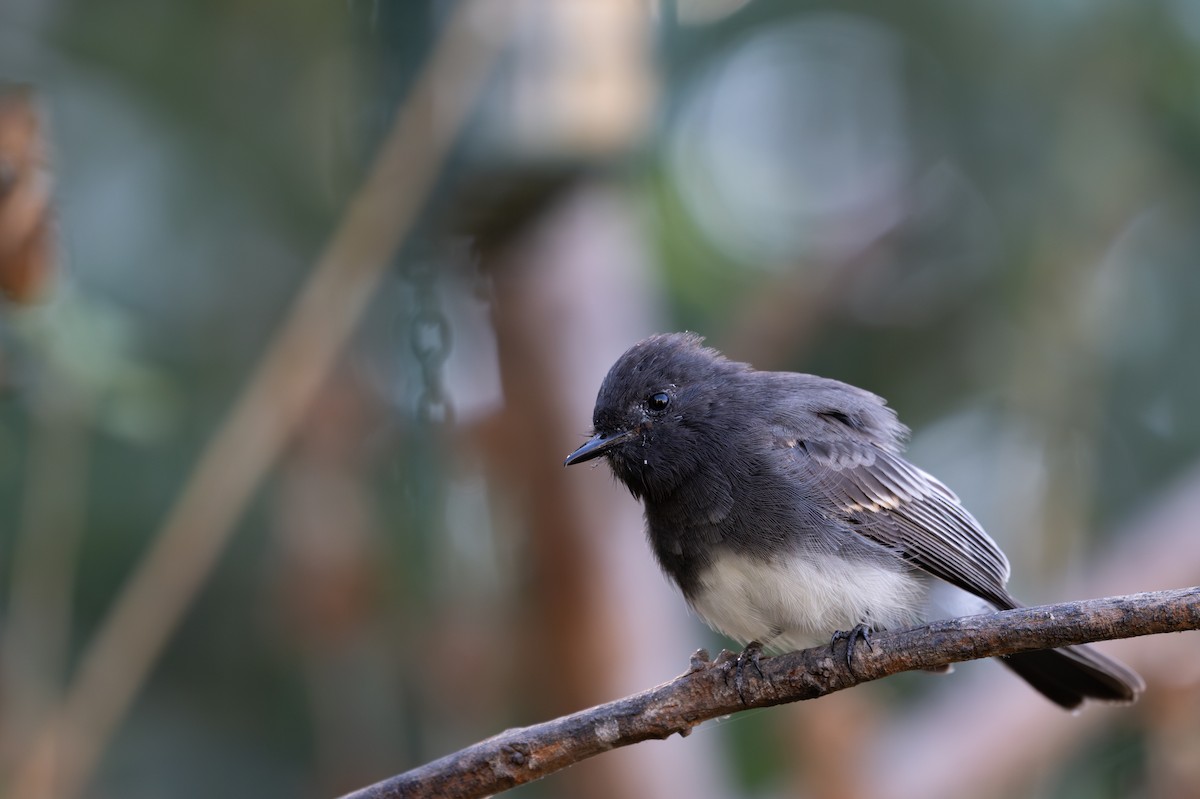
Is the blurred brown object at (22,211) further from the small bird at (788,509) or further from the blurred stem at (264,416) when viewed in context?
the small bird at (788,509)

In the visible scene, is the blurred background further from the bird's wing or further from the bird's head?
the bird's wing

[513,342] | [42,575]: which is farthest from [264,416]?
[513,342]

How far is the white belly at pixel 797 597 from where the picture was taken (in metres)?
3.66

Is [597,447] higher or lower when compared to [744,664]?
higher

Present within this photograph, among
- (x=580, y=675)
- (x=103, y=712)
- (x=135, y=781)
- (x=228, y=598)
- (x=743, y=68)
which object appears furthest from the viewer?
(x=743, y=68)

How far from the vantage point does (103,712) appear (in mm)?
4527

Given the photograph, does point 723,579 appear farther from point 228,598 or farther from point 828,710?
point 228,598

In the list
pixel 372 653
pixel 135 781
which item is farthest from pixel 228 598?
pixel 372 653

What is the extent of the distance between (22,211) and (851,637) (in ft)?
9.17

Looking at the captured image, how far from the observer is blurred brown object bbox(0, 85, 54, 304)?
383 centimetres

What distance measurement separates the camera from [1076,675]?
13.7 ft

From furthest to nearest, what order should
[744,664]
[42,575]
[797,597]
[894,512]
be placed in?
[42,575], [894,512], [797,597], [744,664]

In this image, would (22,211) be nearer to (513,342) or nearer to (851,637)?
(851,637)

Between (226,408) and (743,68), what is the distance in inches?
168
